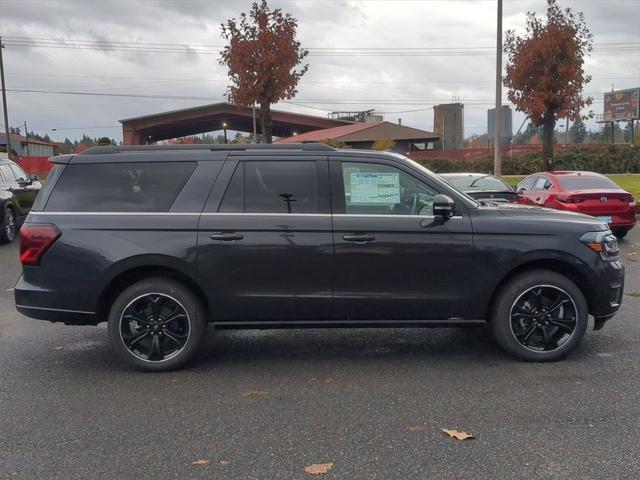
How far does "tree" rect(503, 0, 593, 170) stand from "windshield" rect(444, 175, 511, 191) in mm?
12499

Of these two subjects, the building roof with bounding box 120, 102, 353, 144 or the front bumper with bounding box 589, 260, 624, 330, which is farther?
the building roof with bounding box 120, 102, 353, 144

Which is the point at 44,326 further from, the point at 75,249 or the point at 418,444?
the point at 418,444

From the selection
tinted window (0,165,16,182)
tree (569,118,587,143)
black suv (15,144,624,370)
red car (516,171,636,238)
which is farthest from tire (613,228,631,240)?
tree (569,118,587,143)

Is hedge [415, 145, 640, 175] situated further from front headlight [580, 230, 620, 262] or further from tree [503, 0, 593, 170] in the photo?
front headlight [580, 230, 620, 262]

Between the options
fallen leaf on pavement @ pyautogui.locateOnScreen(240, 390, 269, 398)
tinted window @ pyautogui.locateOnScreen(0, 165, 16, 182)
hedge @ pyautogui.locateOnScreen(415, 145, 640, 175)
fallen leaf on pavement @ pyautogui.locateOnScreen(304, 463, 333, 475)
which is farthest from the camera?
hedge @ pyautogui.locateOnScreen(415, 145, 640, 175)

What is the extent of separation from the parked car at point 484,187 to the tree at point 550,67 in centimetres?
1255

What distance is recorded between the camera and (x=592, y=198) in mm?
11578

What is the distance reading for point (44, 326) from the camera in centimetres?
659

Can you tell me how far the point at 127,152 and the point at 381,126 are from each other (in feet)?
136

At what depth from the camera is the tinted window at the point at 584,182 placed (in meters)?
12.0

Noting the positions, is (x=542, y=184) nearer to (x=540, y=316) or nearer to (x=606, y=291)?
(x=606, y=291)

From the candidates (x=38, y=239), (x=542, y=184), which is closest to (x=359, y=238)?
(x=38, y=239)

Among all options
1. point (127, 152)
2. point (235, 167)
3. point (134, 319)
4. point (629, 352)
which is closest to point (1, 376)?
point (134, 319)

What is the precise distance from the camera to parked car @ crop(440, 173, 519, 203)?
38.8 ft
